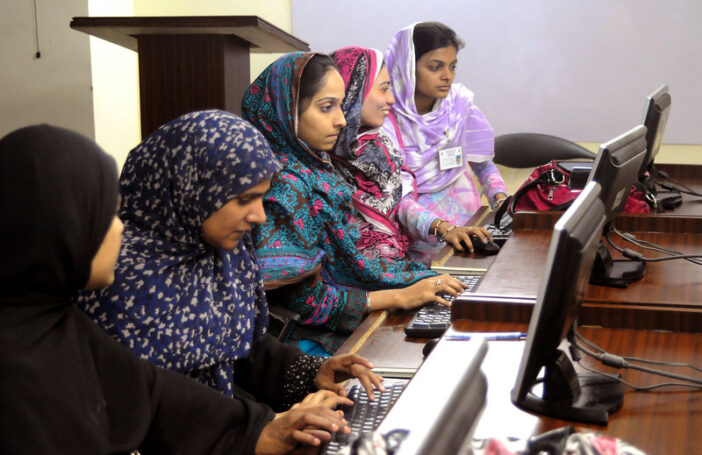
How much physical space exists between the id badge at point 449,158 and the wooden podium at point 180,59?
0.81 metres

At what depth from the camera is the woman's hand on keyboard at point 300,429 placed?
1.12 m

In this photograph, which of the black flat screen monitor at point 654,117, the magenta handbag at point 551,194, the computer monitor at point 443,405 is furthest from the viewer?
the magenta handbag at point 551,194

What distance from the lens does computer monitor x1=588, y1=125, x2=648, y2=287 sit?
134 centimetres

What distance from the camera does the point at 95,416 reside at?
1000 mm

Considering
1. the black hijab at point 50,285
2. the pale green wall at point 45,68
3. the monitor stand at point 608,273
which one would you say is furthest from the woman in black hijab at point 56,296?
the pale green wall at point 45,68

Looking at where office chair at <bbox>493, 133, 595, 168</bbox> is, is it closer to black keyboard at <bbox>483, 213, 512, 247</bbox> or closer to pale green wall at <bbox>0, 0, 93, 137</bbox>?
black keyboard at <bbox>483, 213, 512, 247</bbox>

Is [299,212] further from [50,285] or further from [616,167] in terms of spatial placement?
[50,285]

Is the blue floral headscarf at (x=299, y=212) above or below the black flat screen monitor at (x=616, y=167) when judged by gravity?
below

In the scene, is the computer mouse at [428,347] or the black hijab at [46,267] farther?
the computer mouse at [428,347]

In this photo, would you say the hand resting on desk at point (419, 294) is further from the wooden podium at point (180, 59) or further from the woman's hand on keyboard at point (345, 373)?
the wooden podium at point (180, 59)

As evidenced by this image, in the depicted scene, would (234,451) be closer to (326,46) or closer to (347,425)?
(347,425)

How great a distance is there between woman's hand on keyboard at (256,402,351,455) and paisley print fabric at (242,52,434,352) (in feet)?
2.28

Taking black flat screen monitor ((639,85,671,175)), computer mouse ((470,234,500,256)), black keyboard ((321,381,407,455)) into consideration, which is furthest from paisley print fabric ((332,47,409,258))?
black keyboard ((321,381,407,455))

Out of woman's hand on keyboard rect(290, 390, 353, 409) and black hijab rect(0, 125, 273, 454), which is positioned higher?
black hijab rect(0, 125, 273, 454)
